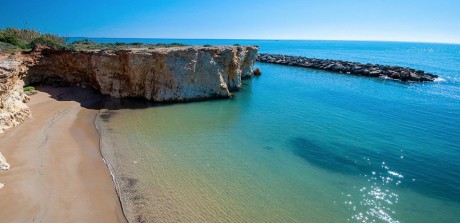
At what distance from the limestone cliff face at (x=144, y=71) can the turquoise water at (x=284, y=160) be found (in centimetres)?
168

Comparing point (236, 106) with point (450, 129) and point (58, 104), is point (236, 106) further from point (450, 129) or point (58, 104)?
point (450, 129)

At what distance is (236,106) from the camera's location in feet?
94.2

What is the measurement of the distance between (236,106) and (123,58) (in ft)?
40.1

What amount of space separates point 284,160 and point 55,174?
1237 centimetres

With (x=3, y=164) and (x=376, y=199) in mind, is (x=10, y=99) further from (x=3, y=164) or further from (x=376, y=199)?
(x=376, y=199)

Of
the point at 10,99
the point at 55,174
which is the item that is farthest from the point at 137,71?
the point at 55,174

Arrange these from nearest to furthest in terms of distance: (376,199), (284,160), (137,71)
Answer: (376,199) < (284,160) < (137,71)

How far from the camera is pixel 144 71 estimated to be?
Result: 2778 cm

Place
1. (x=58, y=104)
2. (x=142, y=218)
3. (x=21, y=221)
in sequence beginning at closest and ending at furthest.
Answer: (x=21, y=221) < (x=142, y=218) < (x=58, y=104)

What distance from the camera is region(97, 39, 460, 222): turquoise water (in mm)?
12391

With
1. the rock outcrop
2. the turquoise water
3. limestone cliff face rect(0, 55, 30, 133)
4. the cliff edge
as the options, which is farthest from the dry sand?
the cliff edge

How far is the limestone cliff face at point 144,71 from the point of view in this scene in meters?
27.6

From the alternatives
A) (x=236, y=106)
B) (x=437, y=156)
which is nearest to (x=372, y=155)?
(x=437, y=156)

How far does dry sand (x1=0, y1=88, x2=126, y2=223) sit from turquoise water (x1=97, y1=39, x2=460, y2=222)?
104 cm
